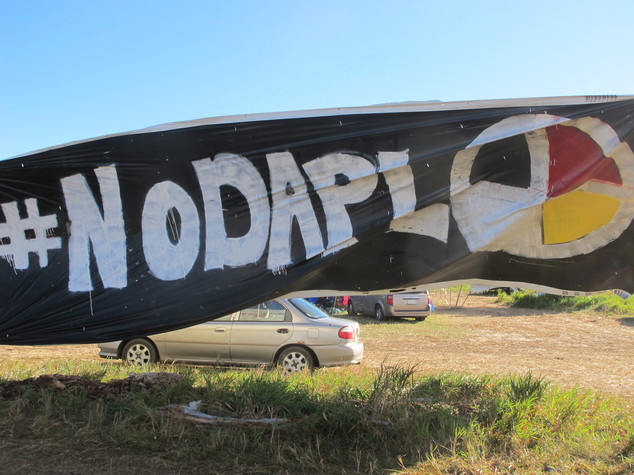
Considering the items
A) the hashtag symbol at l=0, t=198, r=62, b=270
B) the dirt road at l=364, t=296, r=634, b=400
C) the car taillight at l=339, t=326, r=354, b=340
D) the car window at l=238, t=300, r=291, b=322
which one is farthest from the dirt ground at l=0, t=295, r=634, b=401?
the hashtag symbol at l=0, t=198, r=62, b=270

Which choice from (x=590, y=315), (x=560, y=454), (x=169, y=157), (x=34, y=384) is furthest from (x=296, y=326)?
(x=590, y=315)

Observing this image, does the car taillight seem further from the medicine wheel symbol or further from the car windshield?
the medicine wheel symbol

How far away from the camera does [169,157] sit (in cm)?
467

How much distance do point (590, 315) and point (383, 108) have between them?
60.1ft

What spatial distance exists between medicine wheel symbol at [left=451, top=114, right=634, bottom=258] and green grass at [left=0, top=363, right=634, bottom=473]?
4.77 ft

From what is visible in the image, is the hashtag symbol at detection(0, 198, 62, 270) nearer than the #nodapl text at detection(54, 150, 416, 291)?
No

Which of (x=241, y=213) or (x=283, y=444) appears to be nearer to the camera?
(x=283, y=444)

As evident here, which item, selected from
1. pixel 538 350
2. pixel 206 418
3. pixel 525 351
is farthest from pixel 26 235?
pixel 538 350

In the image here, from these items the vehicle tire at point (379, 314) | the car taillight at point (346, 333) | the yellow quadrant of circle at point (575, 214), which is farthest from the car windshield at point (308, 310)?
the vehicle tire at point (379, 314)

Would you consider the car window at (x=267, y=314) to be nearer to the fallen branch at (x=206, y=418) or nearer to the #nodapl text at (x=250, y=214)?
the fallen branch at (x=206, y=418)

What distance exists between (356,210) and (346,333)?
4396 millimetres

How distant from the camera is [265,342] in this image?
28.0 ft

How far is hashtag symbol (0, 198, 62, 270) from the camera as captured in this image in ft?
15.9

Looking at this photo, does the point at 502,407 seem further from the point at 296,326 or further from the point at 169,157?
the point at 296,326
